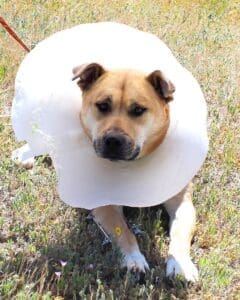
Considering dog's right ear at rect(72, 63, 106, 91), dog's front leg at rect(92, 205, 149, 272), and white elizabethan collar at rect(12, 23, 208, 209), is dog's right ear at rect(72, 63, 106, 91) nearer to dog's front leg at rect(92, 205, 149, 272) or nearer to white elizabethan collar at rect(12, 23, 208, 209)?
white elizabethan collar at rect(12, 23, 208, 209)

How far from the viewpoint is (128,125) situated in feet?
12.3

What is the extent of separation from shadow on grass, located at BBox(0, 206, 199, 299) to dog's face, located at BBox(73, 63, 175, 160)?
19.5 inches

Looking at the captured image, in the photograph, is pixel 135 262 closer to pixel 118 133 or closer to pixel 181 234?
pixel 181 234

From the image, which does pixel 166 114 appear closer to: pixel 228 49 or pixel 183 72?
pixel 183 72

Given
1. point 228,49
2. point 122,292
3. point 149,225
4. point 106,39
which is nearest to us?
point 122,292

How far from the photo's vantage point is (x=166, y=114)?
3.94 meters

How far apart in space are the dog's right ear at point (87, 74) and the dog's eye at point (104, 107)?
0.19m

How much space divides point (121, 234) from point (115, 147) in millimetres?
483

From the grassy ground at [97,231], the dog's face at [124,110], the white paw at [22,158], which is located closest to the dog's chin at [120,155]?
the dog's face at [124,110]

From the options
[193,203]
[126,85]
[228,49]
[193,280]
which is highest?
[126,85]

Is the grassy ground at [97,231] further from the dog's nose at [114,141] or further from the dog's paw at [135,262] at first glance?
the dog's nose at [114,141]

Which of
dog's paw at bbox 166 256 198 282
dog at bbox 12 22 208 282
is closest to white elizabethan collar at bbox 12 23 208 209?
dog at bbox 12 22 208 282

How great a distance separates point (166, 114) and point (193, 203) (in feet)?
2.27

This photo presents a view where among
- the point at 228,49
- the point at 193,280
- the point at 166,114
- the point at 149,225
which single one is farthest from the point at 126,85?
the point at 228,49
